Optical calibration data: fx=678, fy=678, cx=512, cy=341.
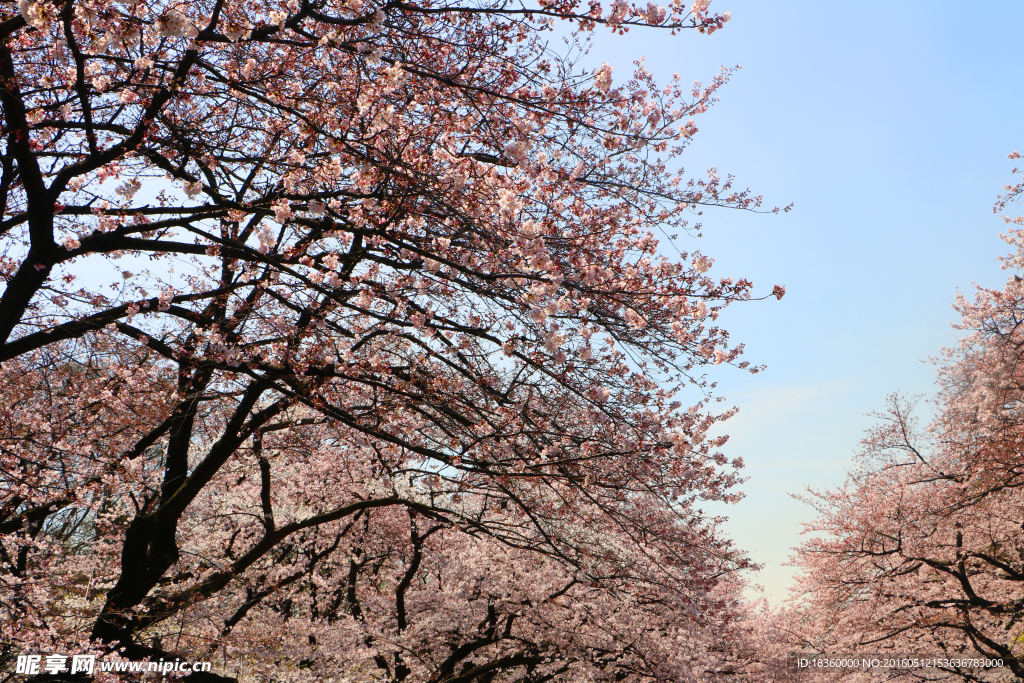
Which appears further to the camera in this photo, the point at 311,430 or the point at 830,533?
the point at 830,533

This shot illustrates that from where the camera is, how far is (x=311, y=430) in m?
11.8

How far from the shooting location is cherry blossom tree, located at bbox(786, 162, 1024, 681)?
15.6 metres

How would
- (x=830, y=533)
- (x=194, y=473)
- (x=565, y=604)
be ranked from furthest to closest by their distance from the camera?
(x=830, y=533)
(x=565, y=604)
(x=194, y=473)

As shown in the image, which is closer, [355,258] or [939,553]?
[355,258]

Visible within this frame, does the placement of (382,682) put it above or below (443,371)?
below

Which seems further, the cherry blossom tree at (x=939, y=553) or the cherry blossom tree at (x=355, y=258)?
the cherry blossom tree at (x=939, y=553)

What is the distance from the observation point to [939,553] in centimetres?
1688

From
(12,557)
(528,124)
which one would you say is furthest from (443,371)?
(12,557)

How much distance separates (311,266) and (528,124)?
8.08 ft

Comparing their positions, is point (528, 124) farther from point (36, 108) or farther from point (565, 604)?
point (565, 604)

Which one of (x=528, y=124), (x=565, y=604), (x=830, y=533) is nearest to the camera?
(x=528, y=124)

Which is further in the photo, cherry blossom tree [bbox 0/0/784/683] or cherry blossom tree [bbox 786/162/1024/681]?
cherry blossom tree [bbox 786/162/1024/681]

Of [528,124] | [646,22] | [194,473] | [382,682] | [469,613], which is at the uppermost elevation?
[528,124]

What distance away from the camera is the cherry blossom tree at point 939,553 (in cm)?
1564
